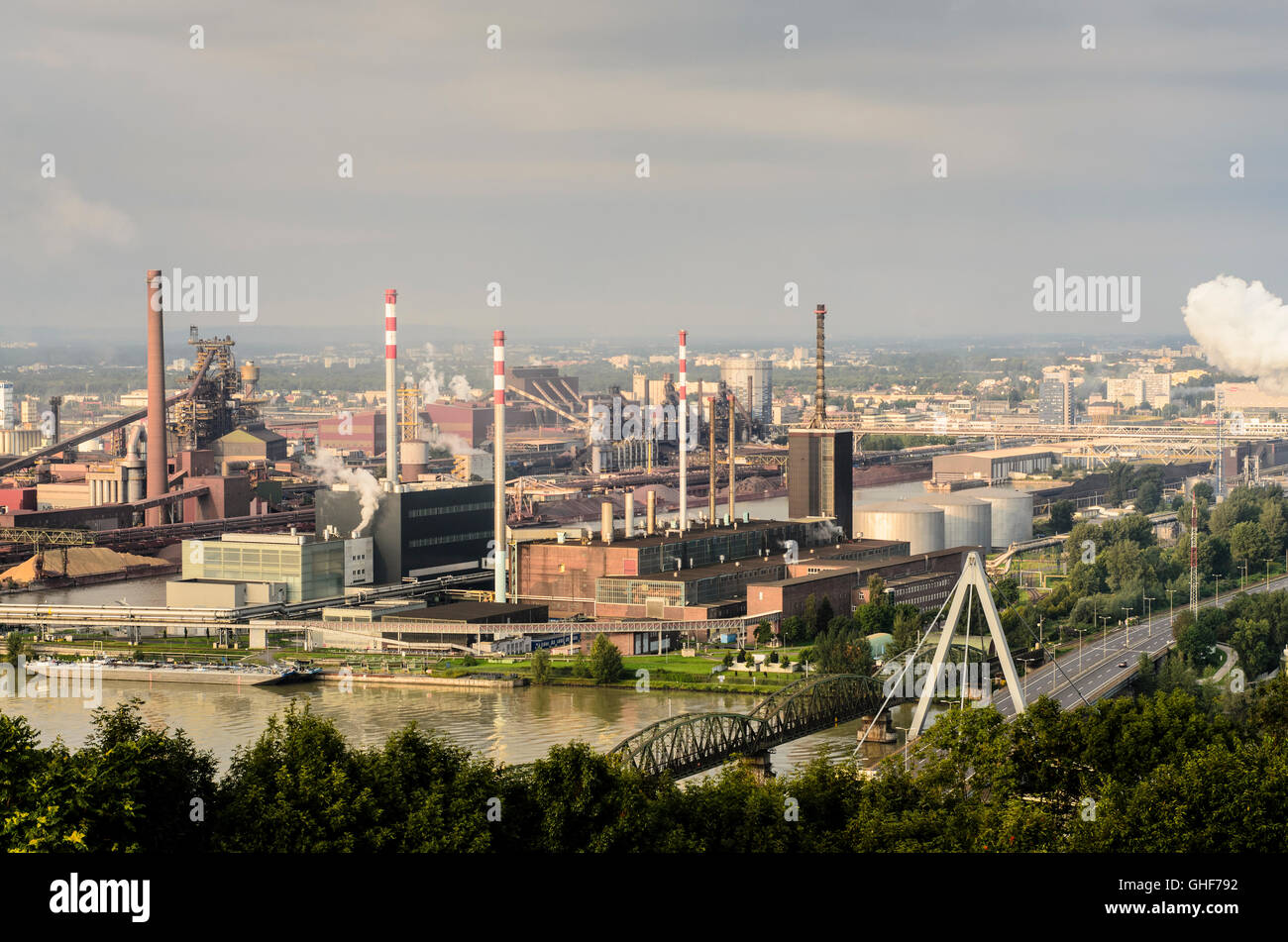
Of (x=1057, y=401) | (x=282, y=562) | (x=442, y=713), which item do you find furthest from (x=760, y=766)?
(x=1057, y=401)

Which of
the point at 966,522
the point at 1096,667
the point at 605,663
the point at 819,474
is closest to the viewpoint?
the point at 1096,667

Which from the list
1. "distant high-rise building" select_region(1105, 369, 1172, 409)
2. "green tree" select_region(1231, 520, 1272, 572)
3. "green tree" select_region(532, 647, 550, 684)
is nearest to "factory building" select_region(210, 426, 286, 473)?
"green tree" select_region(1231, 520, 1272, 572)

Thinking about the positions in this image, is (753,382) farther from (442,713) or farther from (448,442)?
(442,713)

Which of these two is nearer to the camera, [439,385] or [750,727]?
[750,727]

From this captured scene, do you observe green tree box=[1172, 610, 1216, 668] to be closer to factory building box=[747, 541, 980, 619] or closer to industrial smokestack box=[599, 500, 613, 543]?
factory building box=[747, 541, 980, 619]
